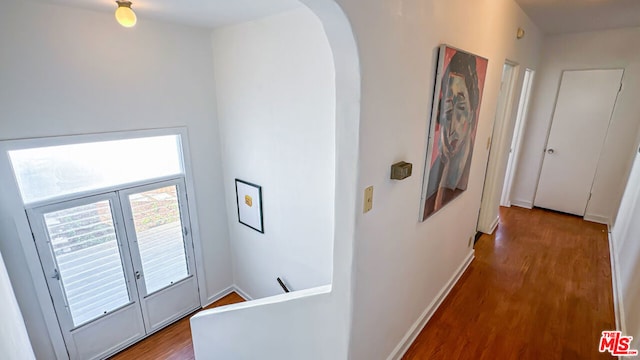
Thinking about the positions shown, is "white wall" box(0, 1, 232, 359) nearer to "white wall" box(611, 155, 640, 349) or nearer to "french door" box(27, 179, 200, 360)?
"french door" box(27, 179, 200, 360)

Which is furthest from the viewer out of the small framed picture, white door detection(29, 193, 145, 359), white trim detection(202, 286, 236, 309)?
white trim detection(202, 286, 236, 309)

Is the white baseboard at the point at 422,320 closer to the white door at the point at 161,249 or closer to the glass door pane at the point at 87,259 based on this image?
the white door at the point at 161,249

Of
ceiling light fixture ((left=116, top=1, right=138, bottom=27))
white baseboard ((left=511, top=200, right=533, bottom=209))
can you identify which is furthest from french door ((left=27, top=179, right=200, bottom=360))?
white baseboard ((left=511, top=200, right=533, bottom=209))

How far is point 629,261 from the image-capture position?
97.0 inches

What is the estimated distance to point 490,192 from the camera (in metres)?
3.61

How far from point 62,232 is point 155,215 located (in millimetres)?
739

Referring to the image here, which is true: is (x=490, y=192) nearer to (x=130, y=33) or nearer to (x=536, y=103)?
(x=536, y=103)

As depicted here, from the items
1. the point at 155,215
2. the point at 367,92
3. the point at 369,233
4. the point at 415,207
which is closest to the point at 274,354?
the point at 369,233

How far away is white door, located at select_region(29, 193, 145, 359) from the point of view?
238 centimetres

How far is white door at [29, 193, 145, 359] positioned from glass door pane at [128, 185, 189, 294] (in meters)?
0.16

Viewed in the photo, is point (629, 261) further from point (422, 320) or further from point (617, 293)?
point (422, 320)

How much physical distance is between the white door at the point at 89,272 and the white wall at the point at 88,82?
16cm

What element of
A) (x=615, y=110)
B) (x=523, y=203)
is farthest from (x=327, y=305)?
(x=615, y=110)

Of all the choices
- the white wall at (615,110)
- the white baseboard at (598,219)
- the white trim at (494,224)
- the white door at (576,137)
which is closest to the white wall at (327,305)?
the white trim at (494,224)
